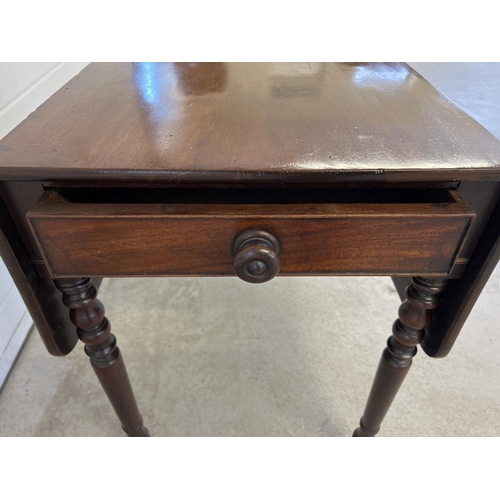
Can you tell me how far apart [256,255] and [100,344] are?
0.35 m

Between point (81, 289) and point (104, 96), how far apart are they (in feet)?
1.00

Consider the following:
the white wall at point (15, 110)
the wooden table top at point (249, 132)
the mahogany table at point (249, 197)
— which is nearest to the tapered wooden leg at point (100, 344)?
the mahogany table at point (249, 197)

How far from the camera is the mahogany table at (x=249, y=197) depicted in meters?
0.45

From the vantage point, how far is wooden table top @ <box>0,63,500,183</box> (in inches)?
17.7

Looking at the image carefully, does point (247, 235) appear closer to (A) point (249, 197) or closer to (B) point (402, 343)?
(A) point (249, 197)

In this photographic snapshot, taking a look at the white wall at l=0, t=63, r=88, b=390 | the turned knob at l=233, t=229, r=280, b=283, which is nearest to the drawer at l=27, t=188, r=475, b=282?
the turned knob at l=233, t=229, r=280, b=283

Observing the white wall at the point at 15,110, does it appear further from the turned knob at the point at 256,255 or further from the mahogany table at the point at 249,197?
the turned knob at the point at 256,255

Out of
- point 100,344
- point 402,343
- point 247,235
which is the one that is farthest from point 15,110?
point 402,343

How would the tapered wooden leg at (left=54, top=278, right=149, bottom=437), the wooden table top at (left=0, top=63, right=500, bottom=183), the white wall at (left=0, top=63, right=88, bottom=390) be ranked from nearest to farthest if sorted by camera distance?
1. the wooden table top at (left=0, top=63, right=500, bottom=183)
2. the tapered wooden leg at (left=54, top=278, right=149, bottom=437)
3. the white wall at (left=0, top=63, right=88, bottom=390)

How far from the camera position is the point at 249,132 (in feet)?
1.73

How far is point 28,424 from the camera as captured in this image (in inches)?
34.7

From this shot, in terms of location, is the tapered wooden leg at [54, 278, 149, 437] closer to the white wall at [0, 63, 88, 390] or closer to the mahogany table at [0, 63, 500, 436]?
the mahogany table at [0, 63, 500, 436]

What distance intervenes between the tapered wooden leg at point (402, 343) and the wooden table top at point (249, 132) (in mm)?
193

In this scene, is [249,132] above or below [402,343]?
above
